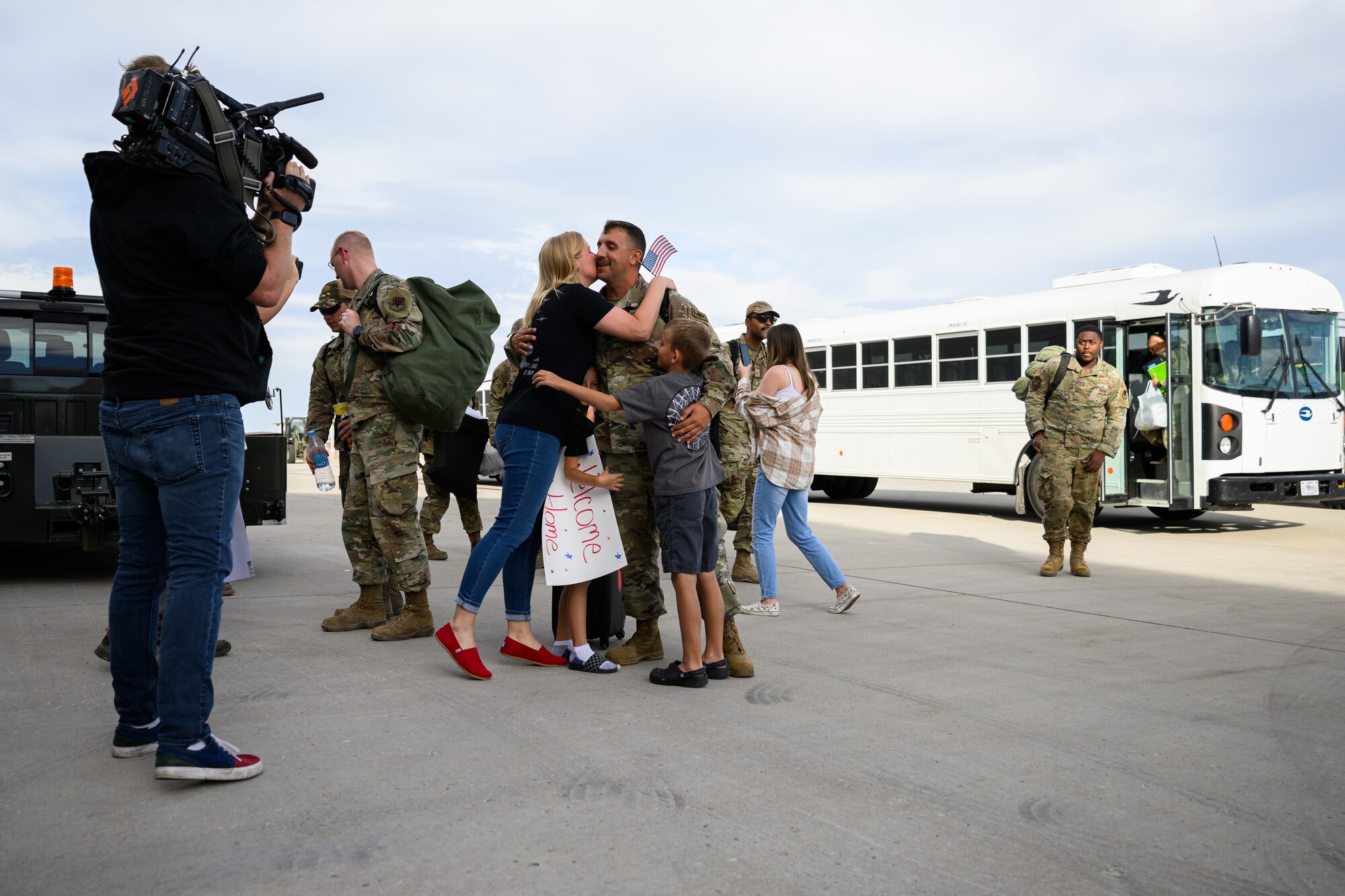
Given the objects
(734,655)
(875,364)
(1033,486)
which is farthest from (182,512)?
(875,364)

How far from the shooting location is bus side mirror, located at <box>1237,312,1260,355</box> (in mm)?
11781

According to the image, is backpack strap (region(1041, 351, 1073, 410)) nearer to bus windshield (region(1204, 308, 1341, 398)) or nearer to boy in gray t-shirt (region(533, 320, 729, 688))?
bus windshield (region(1204, 308, 1341, 398))

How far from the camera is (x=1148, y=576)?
8.50 m

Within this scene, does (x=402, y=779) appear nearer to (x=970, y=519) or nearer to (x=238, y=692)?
(x=238, y=692)

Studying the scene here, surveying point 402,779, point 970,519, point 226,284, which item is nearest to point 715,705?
point 402,779

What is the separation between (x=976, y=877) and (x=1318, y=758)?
1763 mm

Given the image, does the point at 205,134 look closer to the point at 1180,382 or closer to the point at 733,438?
the point at 733,438

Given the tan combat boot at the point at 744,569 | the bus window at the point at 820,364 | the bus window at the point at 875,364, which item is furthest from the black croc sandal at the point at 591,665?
the bus window at the point at 820,364

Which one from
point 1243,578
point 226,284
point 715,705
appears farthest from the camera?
point 1243,578

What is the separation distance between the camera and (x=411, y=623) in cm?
570

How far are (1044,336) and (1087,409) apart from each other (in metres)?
5.67

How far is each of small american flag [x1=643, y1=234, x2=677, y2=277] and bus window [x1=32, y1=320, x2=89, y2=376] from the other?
510 centimetres

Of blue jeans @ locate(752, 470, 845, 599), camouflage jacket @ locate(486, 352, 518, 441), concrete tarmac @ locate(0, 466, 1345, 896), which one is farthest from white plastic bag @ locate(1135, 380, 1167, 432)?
camouflage jacket @ locate(486, 352, 518, 441)

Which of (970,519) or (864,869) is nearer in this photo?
(864,869)
